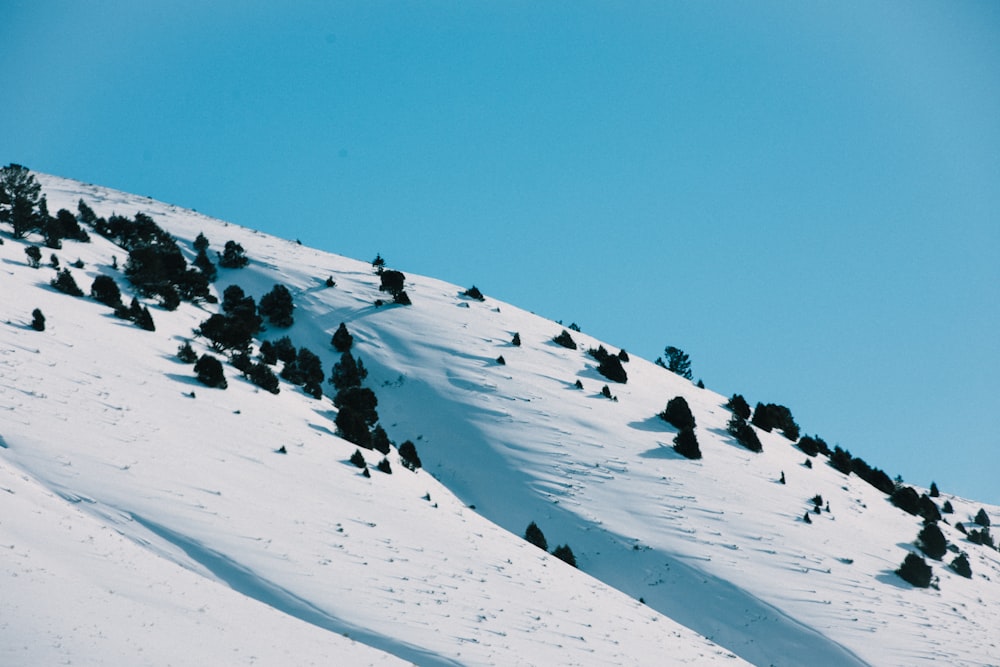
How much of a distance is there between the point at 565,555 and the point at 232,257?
40.9 m

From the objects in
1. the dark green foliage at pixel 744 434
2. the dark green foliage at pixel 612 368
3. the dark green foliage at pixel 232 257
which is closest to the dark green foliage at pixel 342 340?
the dark green foliage at pixel 232 257

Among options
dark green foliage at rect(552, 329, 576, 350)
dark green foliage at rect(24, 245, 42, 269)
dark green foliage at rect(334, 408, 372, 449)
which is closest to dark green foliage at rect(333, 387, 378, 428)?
dark green foliage at rect(334, 408, 372, 449)

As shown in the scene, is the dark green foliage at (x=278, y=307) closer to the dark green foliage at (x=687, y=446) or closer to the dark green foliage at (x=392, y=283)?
the dark green foliage at (x=392, y=283)

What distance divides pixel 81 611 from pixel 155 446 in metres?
9.19

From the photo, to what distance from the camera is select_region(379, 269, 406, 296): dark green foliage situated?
5616 cm

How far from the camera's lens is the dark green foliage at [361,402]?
36938 mm

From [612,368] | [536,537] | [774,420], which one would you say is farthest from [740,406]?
[536,537]

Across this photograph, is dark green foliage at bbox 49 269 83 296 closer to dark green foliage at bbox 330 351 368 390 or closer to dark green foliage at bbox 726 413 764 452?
dark green foliage at bbox 330 351 368 390

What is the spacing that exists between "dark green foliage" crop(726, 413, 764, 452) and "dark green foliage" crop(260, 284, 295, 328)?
29440 mm

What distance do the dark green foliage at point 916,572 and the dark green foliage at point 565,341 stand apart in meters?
25.8

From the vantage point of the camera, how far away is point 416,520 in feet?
80.4

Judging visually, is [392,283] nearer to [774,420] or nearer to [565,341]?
[565,341]

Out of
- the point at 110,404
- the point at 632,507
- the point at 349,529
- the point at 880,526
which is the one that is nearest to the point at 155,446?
the point at 110,404

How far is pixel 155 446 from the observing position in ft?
69.2
